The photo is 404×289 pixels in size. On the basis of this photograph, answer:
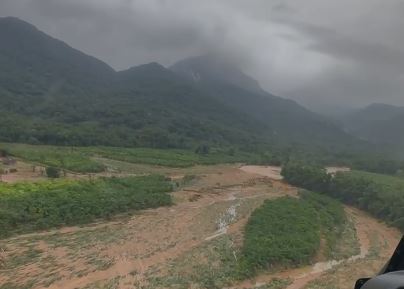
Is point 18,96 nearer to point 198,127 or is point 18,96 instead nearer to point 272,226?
point 198,127

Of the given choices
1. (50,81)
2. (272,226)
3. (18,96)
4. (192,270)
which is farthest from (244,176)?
(50,81)

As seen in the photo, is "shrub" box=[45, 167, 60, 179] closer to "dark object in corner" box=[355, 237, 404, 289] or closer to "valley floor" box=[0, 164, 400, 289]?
"valley floor" box=[0, 164, 400, 289]

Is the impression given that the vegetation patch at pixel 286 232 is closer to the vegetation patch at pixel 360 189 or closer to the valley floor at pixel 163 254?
the valley floor at pixel 163 254

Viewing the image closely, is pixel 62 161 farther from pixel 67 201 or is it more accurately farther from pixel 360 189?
pixel 360 189

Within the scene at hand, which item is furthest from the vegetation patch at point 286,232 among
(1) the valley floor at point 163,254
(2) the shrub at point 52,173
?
(2) the shrub at point 52,173

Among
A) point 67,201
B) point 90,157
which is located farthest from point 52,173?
point 90,157
